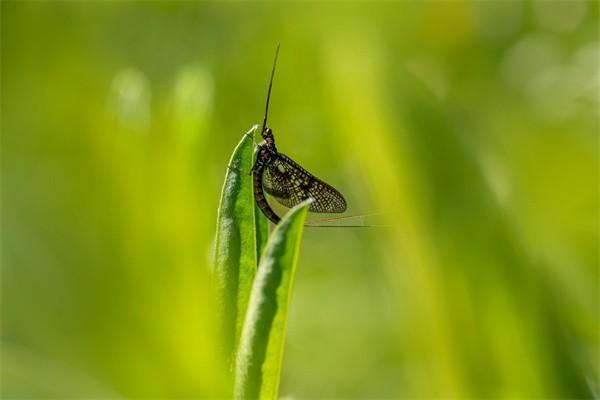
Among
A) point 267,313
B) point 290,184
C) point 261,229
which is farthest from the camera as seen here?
point 290,184

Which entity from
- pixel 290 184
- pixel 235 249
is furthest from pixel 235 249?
pixel 290 184

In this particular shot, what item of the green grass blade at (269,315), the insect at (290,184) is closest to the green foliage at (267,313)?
the green grass blade at (269,315)

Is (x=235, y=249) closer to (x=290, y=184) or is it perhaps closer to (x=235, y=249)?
(x=235, y=249)

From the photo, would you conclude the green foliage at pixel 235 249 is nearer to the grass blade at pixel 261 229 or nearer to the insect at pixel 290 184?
the grass blade at pixel 261 229

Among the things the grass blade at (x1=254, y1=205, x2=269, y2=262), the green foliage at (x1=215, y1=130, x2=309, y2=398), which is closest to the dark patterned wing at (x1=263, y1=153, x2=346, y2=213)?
the grass blade at (x1=254, y1=205, x2=269, y2=262)

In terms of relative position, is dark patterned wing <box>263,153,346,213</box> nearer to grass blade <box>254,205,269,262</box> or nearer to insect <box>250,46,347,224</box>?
insect <box>250,46,347,224</box>

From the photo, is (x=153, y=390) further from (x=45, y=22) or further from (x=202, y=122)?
(x=45, y=22)
